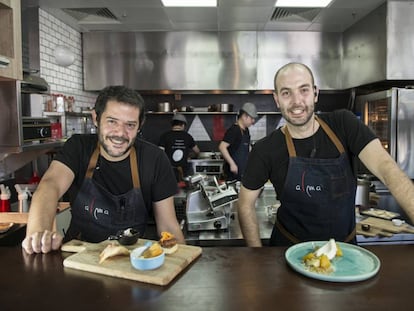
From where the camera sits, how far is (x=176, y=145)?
5.43 m

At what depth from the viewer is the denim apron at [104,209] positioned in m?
1.89

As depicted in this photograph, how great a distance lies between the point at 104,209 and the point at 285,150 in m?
0.99

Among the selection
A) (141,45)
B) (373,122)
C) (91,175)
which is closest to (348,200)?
(91,175)

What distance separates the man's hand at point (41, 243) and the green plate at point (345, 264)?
A: 0.89 meters

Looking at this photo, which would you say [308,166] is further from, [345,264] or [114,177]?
[114,177]

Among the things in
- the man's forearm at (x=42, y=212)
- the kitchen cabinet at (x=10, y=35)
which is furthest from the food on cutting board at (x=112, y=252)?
the kitchen cabinet at (x=10, y=35)

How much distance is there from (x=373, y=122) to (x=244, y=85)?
2060mm

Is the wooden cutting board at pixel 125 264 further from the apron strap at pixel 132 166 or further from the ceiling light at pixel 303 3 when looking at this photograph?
the ceiling light at pixel 303 3

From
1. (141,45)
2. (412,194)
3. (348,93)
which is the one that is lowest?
(412,194)

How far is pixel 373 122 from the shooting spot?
4953 millimetres

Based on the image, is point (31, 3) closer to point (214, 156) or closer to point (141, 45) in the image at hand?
point (141, 45)

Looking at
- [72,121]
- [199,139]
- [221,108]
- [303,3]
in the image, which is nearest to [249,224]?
[303,3]

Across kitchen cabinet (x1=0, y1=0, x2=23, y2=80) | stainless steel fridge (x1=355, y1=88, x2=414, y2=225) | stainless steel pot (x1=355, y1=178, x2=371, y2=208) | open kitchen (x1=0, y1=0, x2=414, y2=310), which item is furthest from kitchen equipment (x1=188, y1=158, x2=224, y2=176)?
kitchen cabinet (x1=0, y1=0, x2=23, y2=80)

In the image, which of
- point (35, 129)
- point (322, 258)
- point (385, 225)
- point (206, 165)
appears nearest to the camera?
point (322, 258)
